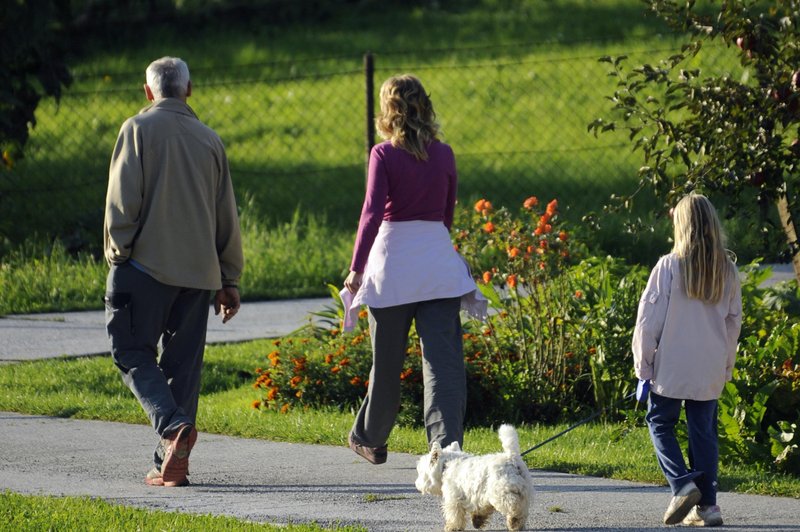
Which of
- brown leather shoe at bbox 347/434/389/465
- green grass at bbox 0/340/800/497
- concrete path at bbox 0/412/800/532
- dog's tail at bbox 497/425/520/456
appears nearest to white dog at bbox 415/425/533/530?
dog's tail at bbox 497/425/520/456

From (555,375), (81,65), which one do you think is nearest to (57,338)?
(555,375)

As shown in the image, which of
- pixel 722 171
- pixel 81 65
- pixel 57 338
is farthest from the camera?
pixel 81 65

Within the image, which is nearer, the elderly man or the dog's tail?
the dog's tail

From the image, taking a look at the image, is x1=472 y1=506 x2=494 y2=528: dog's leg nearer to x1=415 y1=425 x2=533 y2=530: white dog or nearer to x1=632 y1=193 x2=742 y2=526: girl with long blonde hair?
x1=415 y1=425 x2=533 y2=530: white dog

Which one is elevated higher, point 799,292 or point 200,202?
point 200,202

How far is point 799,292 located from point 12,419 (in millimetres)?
4339

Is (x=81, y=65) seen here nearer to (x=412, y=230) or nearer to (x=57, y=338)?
(x=57, y=338)

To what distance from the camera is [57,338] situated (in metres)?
9.47

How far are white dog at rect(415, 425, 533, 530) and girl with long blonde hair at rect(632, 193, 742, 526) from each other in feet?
2.02

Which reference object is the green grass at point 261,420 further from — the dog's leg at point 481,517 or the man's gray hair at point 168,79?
the man's gray hair at point 168,79

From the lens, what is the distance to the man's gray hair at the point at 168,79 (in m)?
5.77

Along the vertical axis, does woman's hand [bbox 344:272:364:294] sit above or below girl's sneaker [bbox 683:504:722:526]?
above

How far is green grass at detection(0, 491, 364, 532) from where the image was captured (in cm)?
490

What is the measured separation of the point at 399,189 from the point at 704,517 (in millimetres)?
1784
